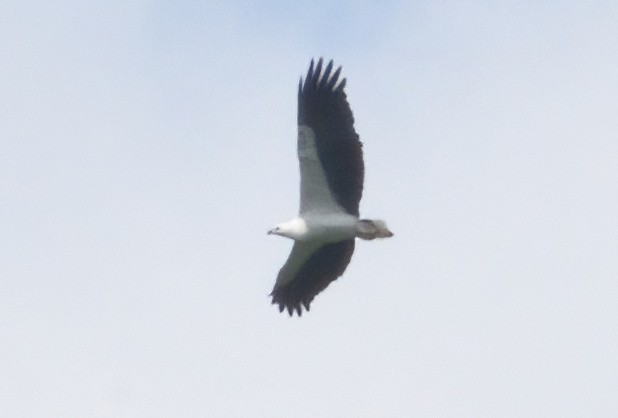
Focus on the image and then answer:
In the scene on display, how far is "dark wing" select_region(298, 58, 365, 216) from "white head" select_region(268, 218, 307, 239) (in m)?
0.91

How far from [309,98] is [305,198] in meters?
1.70

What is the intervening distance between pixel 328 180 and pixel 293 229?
107 centimetres

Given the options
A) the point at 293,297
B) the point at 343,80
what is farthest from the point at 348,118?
the point at 293,297

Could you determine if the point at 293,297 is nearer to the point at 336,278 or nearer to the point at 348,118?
the point at 336,278

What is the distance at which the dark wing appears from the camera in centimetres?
3784

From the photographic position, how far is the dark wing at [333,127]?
37844mm

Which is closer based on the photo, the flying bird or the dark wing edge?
the flying bird

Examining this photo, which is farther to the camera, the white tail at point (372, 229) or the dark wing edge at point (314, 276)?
the dark wing edge at point (314, 276)

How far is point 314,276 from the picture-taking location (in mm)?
39406

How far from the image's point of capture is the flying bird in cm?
3791

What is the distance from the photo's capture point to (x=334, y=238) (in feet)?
127

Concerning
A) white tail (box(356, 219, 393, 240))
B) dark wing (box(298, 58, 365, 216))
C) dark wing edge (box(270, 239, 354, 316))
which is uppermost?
dark wing (box(298, 58, 365, 216))

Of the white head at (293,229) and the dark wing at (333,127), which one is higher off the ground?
the dark wing at (333,127)

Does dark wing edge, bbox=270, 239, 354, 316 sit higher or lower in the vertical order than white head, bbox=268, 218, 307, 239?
lower
